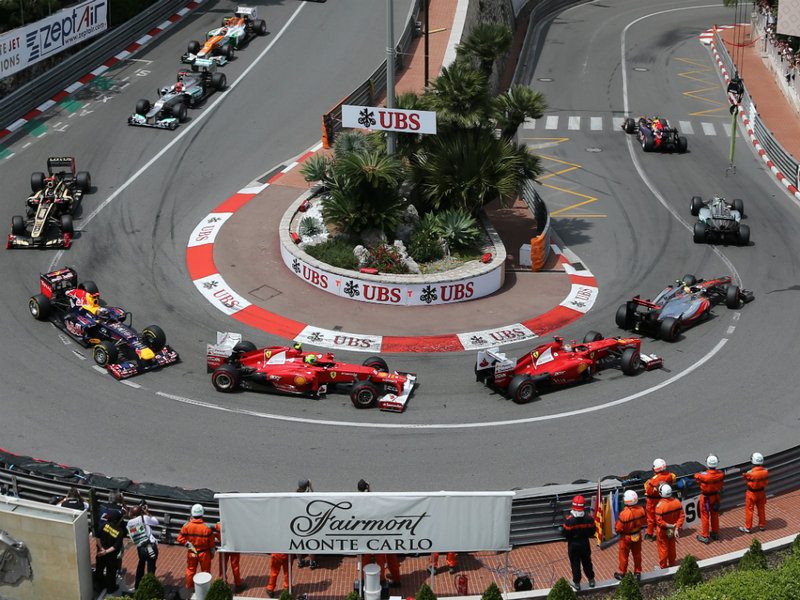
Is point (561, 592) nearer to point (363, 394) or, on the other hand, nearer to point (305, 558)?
point (305, 558)

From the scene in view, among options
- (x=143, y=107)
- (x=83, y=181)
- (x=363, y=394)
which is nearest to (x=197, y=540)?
(x=363, y=394)

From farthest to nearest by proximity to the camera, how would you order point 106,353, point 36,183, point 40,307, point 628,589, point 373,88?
point 373,88 < point 36,183 < point 40,307 < point 106,353 < point 628,589

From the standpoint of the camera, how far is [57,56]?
48188 millimetres

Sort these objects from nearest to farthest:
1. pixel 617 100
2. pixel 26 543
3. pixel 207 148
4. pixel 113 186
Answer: pixel 26 543 < pixel 113 186 < pixel 207 148 < pixel 617 100

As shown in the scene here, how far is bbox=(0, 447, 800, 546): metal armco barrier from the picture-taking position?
1959 centimetres

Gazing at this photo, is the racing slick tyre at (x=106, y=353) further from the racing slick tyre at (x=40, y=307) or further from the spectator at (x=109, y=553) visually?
the spectator at (x=109, y=553)

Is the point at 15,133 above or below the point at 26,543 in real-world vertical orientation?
below

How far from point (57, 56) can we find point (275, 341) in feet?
81.4

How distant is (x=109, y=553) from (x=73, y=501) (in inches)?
50.8

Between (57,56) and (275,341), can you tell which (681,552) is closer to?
(275,341)

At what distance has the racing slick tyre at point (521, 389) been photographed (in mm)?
25781

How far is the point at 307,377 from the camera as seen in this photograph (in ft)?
85.1

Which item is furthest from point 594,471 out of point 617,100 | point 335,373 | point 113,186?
point 617,100

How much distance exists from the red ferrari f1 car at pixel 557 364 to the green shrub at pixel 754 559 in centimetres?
841
